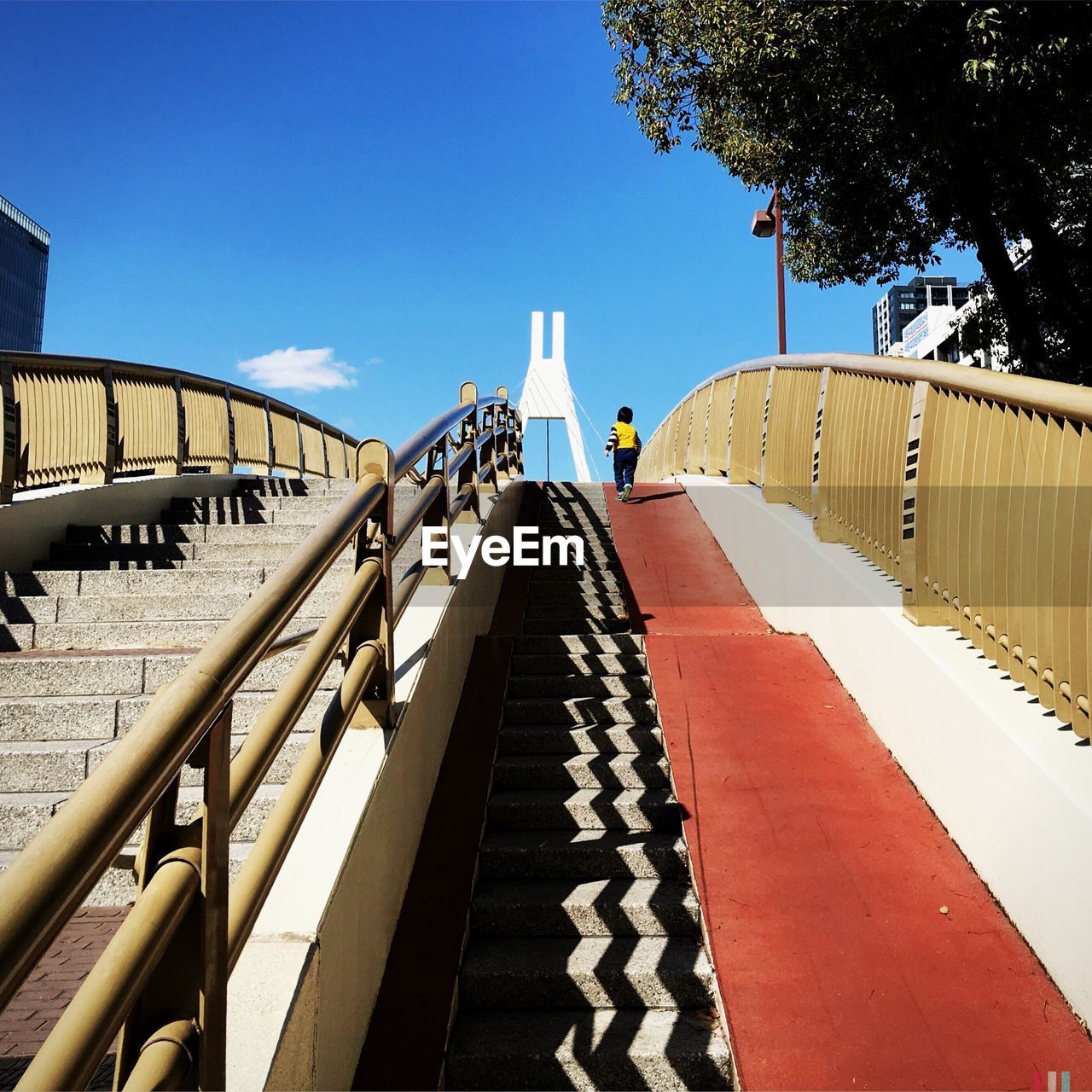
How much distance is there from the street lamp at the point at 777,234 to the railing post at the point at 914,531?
9.20 meters

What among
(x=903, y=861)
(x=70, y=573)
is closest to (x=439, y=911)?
(x=903, y=861)

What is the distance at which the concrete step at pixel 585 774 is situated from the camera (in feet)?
13.4

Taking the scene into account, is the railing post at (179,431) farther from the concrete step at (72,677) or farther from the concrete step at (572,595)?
the concrete step at (72,677)

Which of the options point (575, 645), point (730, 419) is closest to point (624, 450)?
point (730, 419)

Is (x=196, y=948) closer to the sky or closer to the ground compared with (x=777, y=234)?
closer to the ground

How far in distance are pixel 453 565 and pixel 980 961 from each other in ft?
9.66

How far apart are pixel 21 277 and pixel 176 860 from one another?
5270 inches

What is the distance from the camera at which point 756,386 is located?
8.04 meters

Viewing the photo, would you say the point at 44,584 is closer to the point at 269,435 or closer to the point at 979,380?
the point at 979,380

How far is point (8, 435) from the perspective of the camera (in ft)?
20.7

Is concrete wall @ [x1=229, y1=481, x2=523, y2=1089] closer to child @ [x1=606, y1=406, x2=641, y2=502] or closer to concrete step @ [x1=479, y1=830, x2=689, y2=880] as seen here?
concrete step @ [x1=479, y1=830, x2=689, y2=880]

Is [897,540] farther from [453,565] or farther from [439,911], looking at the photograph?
[439,911]

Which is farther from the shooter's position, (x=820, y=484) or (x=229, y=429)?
(x=229, y=429)

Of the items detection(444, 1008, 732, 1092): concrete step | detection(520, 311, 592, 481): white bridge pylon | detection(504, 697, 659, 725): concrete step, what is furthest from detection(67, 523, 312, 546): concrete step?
detection(520, 311, 592, 481): white bridge pylon
